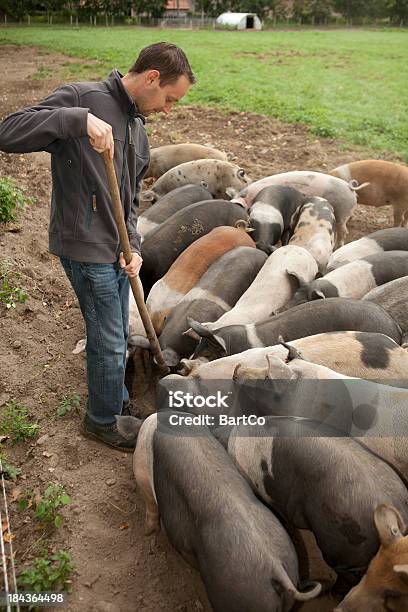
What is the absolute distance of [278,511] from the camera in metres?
3.27

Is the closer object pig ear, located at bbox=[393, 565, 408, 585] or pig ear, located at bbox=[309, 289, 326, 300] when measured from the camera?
pig ear, located at bbox=[393, 565, 408, 585]

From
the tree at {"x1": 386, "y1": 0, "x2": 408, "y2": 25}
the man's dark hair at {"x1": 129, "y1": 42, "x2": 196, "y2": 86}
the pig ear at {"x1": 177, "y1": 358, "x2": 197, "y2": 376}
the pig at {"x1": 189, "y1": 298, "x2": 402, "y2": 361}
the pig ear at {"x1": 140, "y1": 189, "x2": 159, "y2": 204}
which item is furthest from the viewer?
the tree at {"x1": 386, "y1": 0, "x2": 408, "y2": 25}

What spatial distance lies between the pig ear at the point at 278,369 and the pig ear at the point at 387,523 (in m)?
1.05

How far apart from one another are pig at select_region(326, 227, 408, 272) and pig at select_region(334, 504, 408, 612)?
3126 mm

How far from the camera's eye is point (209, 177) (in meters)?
7.65

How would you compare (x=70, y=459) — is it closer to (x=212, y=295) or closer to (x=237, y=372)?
(x=237, y=372)

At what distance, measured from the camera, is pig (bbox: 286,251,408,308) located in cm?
487

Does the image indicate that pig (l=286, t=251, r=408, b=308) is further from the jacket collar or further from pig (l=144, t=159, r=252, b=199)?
pig (l=144, t=159, r=252, b=199)

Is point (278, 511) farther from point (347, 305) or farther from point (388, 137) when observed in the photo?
point (388, 137)

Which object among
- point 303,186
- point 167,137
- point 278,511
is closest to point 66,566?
point 278,511

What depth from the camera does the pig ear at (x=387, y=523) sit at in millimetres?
2617

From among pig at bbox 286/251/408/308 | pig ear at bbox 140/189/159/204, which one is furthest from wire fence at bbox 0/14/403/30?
pig at bbox 286/251/408/308

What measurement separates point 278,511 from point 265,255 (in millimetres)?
2668

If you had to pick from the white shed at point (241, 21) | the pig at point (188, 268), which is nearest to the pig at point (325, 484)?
the pig at point (188, 268)
